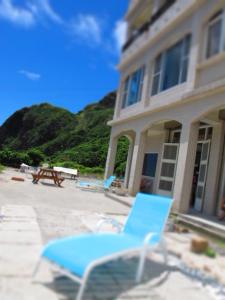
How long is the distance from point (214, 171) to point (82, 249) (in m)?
8.74

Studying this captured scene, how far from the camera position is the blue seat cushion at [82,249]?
386cm

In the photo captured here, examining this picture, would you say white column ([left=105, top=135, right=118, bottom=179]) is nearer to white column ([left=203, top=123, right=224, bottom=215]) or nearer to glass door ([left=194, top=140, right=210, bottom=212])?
glass door ([left=194, top=140, right=210, bottom=212])

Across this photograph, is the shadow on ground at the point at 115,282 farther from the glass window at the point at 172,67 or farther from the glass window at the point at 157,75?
the glass window at the point at 157,75

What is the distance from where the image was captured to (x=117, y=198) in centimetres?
1420

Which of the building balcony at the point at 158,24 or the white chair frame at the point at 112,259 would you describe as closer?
the white chair frame at the point at 112,259

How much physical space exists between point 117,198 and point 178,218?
4218mm

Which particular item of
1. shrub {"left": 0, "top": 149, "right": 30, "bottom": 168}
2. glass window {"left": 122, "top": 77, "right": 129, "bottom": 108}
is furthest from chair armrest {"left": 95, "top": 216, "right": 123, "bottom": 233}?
→ shrub {"left": 0, "top": 149, "right": 30, "bottom": 168}

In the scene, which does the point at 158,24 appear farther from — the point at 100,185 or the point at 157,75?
the point at 100,185

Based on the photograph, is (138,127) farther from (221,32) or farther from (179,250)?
(179,250)

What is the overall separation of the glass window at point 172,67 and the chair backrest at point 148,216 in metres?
7.96

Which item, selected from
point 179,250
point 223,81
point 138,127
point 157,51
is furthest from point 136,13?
point 179,250

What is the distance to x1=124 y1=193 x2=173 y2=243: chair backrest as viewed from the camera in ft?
17.3

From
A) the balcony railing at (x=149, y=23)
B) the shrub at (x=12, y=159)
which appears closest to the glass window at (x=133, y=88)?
the balcony railing at (x=149, y=23)

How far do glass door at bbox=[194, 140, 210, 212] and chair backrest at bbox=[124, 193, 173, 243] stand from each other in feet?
24.0
